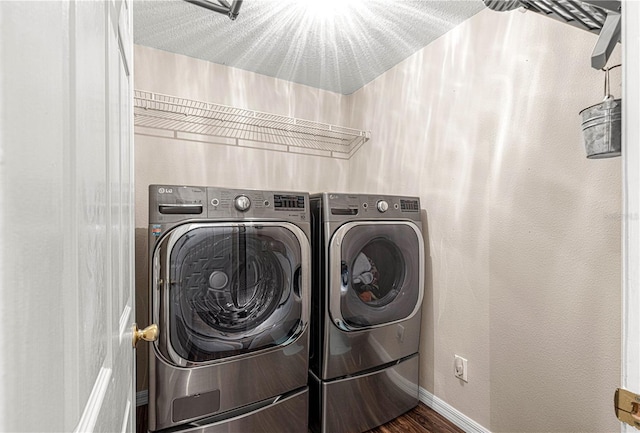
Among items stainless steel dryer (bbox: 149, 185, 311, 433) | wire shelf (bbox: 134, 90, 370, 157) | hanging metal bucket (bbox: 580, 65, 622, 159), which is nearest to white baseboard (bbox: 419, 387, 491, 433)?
stainless steel dryer (bbox: 149, 185, 311, 433)

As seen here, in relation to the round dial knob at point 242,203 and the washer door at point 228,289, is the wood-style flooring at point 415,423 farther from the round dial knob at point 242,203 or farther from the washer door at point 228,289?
the round dial knob at point 242,203

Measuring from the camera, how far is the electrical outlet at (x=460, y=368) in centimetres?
169

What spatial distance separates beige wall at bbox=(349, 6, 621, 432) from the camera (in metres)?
1.22

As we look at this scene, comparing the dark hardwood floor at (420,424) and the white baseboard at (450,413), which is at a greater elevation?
the white baseboard at (450,413)

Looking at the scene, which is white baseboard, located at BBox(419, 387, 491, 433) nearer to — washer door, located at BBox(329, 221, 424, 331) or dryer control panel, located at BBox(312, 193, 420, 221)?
washer door, located at BBox(329, 221, 424, 331)

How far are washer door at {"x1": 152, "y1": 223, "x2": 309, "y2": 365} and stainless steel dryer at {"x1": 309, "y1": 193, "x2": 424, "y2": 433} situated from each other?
161 millimetres

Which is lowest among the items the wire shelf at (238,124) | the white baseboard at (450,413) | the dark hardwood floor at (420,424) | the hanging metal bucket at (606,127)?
the dark hardwood floor at (420,424)

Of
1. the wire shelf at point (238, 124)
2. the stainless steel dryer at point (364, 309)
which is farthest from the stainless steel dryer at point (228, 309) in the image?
the wire shelf at point (238, 124)

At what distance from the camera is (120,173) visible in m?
0.61

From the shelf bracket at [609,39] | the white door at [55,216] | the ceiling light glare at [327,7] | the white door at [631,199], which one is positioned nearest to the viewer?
the white door at [55,216]

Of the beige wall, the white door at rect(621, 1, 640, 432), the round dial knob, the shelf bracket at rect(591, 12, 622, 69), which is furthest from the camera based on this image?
the round dial knob

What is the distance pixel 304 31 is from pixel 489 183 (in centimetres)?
141

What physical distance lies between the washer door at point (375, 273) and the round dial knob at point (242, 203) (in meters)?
0.48

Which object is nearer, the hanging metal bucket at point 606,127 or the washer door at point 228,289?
the hanging metal bucket at point 606,127
